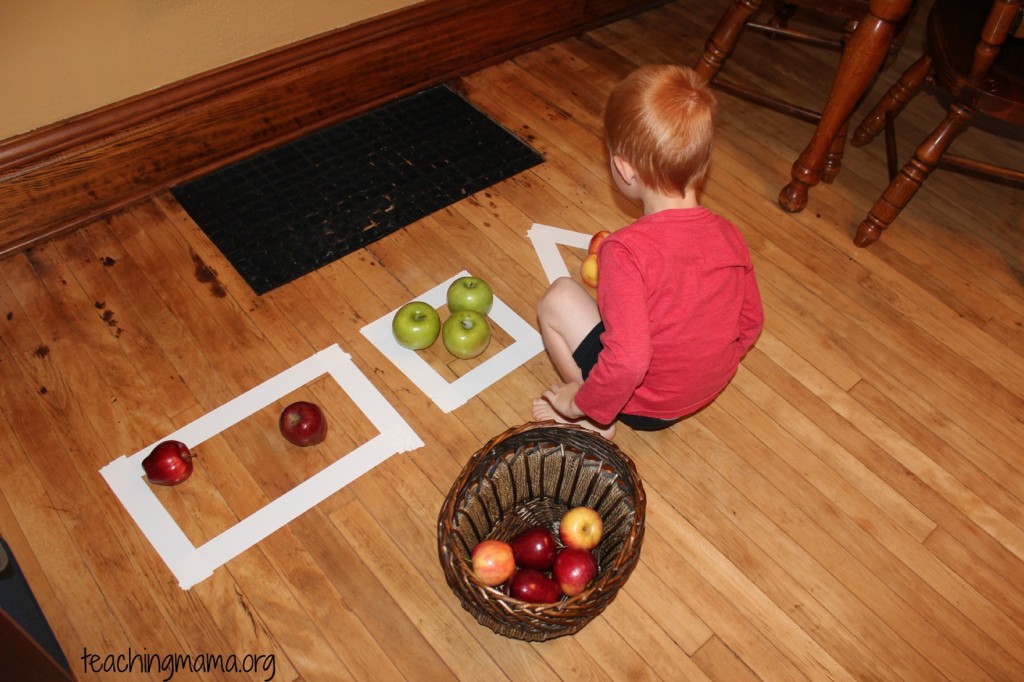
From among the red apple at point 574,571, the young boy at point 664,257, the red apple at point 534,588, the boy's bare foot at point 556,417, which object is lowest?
the red apple at point 534,588

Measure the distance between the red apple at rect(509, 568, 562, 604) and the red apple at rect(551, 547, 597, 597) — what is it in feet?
0.06

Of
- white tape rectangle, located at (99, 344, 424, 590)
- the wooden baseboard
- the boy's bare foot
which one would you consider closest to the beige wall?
the wooden baseboard

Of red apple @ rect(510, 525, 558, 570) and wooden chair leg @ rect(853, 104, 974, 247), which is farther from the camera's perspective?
wooden chair leg @ rect(853, 104, 974, 247)

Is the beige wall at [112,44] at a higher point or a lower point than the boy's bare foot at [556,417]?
higher

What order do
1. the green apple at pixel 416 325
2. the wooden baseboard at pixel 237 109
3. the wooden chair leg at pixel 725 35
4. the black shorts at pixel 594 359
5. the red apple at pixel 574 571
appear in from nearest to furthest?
the red apple at pixel 574 571
the black shorts at pixel 594 359
the green apple at pixel 416 325
the wooden baseboard at pixel 237 109
the wooden chair leg at pixel 725 35

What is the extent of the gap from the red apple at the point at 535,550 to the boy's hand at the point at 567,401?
0.24 meters

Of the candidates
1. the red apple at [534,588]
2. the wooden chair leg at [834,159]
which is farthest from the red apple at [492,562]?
the wooden chair leg at [834,159]

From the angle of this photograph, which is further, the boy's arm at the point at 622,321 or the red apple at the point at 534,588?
the red apple at the point at 534,588

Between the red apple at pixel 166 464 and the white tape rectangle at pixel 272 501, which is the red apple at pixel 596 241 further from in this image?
the red apple at pixel 166 464

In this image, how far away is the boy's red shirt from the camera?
112 cm

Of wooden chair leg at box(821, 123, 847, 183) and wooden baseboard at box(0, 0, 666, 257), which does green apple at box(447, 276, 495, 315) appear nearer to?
wooden baseboard at box(0, 0, 666, 257)

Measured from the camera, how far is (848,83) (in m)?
1.82

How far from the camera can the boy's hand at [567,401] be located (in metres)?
1.42

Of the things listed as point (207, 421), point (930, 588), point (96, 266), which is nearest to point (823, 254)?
point (930, 588)
